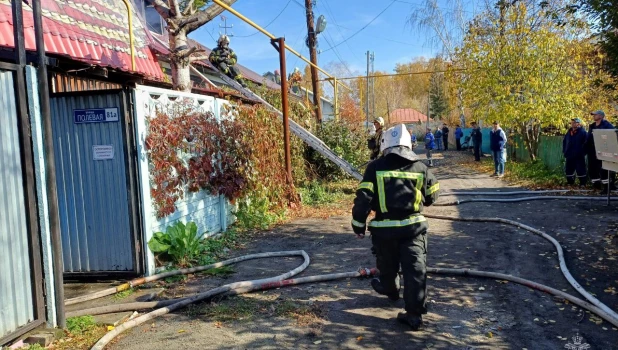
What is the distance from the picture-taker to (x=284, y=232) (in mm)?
7879

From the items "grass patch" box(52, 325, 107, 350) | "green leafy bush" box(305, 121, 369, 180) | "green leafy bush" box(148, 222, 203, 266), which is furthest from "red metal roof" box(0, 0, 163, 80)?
"green leafy bush" box(305, 121, 369, 180)

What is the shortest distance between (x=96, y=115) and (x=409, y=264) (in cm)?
391

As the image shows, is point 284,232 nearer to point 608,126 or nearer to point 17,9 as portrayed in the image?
point 17,9

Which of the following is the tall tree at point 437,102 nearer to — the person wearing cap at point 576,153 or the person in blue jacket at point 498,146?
the person in blue jacket at point 498,146

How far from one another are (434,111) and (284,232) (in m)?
56.9

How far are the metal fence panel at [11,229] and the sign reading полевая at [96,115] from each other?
170 cm

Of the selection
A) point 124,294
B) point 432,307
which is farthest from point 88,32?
point 432,307

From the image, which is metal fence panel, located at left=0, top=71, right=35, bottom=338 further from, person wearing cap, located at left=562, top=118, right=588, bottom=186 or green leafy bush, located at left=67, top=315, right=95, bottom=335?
person wearing cap, located at left=562, top=118, right=588, bottom=186

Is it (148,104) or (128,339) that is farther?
(148,104)

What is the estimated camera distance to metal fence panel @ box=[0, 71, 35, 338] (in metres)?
3.51

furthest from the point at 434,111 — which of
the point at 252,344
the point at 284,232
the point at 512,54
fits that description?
the point at 252,344

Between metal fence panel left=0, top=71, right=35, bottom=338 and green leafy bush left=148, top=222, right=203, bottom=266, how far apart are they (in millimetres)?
1929

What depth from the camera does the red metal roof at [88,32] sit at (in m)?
6.77

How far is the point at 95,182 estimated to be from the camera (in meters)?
5.51
